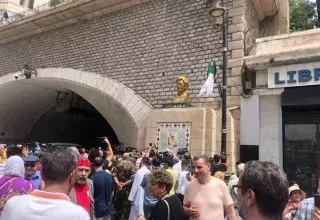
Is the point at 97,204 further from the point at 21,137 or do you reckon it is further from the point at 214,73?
the point at 21,137

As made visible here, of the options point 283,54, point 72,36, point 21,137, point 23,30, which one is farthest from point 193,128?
point 21,137

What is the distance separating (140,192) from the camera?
5320 millimetres

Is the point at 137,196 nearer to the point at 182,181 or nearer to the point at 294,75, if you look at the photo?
the point at 182,181

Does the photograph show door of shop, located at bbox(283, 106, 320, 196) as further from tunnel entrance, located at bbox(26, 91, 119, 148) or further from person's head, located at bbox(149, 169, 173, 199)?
tunnel entrance, located at bbox(26, 91, 119, 148)

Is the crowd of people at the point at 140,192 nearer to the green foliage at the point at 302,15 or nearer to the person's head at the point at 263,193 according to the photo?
the person's head at the point at 263,193

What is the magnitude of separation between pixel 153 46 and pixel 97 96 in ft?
11.2

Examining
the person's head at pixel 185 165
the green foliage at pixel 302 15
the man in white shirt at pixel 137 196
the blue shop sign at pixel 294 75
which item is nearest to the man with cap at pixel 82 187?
the man in white shirt at pixel 137 196

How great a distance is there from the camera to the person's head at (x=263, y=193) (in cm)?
173

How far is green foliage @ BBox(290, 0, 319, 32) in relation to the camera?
22.3 m

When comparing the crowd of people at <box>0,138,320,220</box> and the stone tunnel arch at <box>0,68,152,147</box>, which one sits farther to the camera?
the stone tunnel arch at <box>0,68,152,147</box>

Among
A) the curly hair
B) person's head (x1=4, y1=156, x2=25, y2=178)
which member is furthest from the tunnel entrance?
the curly hair

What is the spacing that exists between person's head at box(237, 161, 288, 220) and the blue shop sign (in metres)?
8.47

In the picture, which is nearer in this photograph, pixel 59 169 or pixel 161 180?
pixel 59 169

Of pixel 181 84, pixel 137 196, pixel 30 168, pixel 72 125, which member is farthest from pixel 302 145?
pixel 72 125
